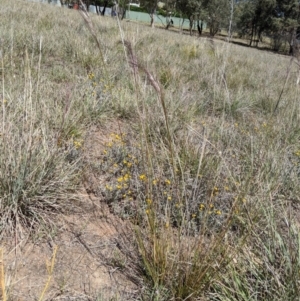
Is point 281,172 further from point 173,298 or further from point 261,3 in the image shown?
point 261,3

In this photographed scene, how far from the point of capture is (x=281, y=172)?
2219 mm

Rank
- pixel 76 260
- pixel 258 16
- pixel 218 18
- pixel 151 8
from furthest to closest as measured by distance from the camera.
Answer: pixel 258 16 < pixel 151 8 < pixel 218 18 < pixel 76 260

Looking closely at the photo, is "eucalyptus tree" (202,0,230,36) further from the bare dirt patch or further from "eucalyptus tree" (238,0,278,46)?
"eucalyptus tree" (238,0,278,46)

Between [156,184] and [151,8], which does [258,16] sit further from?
[156,184]

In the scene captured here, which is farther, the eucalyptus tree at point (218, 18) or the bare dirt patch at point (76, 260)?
the eucalyptus tree at point (218, 18)

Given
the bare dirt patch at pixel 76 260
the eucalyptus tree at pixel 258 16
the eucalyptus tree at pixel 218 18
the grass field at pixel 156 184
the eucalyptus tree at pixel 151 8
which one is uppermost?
the eucalyptus tree at pixel 258 16

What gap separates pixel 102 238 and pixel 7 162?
66cm

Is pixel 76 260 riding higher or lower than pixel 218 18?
lower

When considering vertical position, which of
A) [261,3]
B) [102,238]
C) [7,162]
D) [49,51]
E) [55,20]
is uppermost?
[261,3]

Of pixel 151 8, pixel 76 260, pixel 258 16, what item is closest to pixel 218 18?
pixel 76 260

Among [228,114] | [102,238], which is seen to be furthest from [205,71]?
[102,238]

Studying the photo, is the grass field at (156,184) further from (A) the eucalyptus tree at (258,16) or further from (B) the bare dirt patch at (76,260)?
(A) the eucalyptus tree at (258,16)

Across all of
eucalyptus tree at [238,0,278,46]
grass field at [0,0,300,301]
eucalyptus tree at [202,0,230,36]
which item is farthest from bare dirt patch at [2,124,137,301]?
eucalyptus tree at [238,0,278,46]

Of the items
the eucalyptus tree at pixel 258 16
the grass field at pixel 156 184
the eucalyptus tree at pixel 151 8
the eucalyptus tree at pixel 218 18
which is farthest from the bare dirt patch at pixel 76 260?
the eucalyptus tree at pixel 258 16
